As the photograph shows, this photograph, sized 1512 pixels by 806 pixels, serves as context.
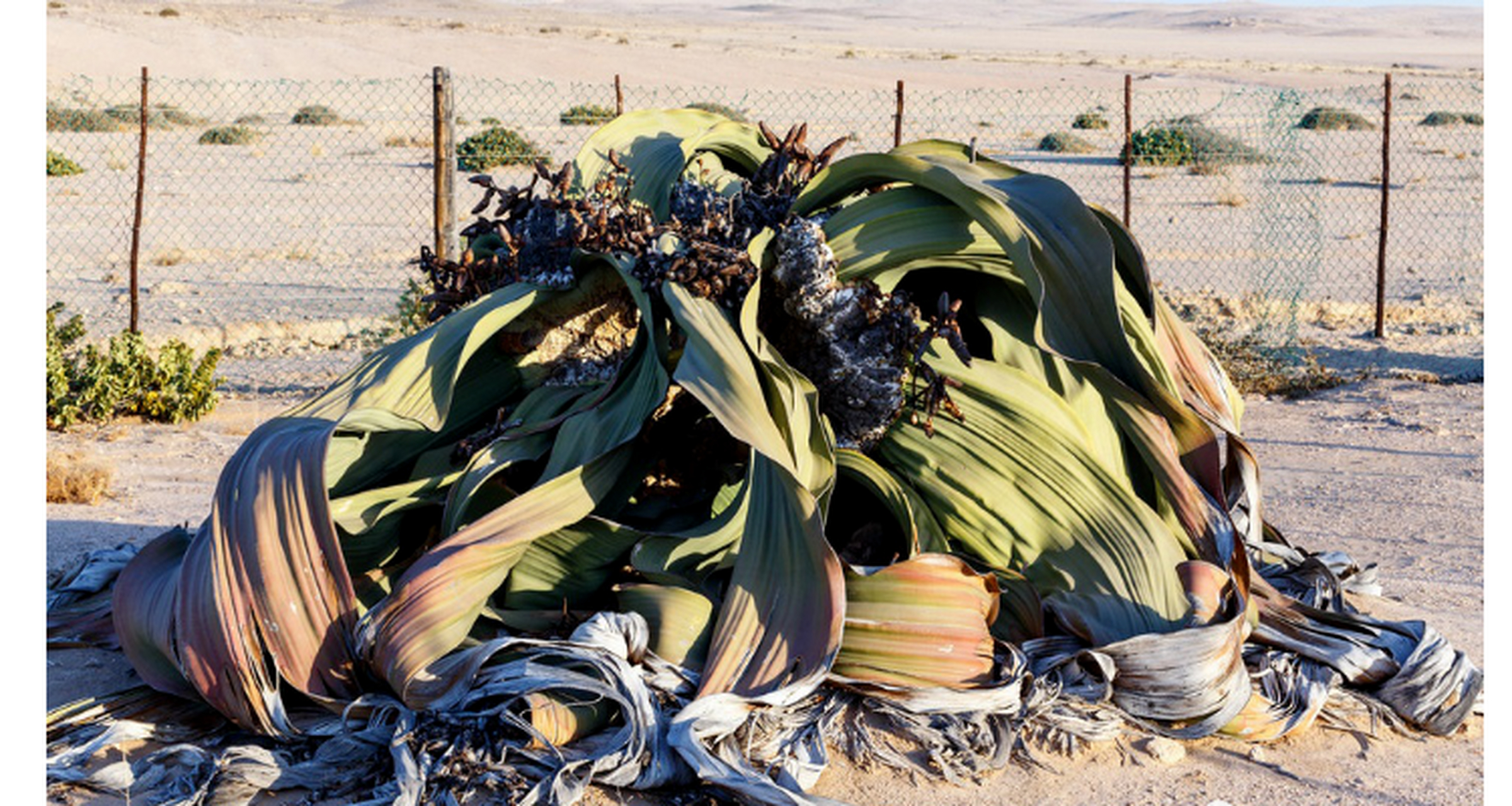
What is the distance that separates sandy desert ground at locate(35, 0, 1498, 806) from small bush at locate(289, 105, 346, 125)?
1.01 metres

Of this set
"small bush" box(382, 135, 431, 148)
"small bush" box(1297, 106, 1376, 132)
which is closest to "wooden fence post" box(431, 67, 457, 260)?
"small bush" box(382, 135, 431, 148)

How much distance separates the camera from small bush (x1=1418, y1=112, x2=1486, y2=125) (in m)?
28.3

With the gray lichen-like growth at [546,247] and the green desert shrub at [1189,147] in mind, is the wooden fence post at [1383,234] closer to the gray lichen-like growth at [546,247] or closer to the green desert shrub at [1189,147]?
the gray lichen-like growth at [546,247]

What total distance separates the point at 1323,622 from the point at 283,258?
34.2ft

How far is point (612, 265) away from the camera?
3.66 m

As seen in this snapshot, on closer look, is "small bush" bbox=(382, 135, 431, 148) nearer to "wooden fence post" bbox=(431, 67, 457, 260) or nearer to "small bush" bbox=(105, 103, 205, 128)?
"small bush" bbox=(105, 103, 205, 128)

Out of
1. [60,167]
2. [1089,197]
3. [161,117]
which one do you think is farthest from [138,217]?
[161,117]

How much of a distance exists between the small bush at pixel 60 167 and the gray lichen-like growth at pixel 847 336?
49.5 ft

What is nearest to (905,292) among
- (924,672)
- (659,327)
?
(659,327)

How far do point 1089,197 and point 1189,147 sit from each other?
13.7ft

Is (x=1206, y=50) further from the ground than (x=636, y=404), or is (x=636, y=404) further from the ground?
(x=1206, y=50)
